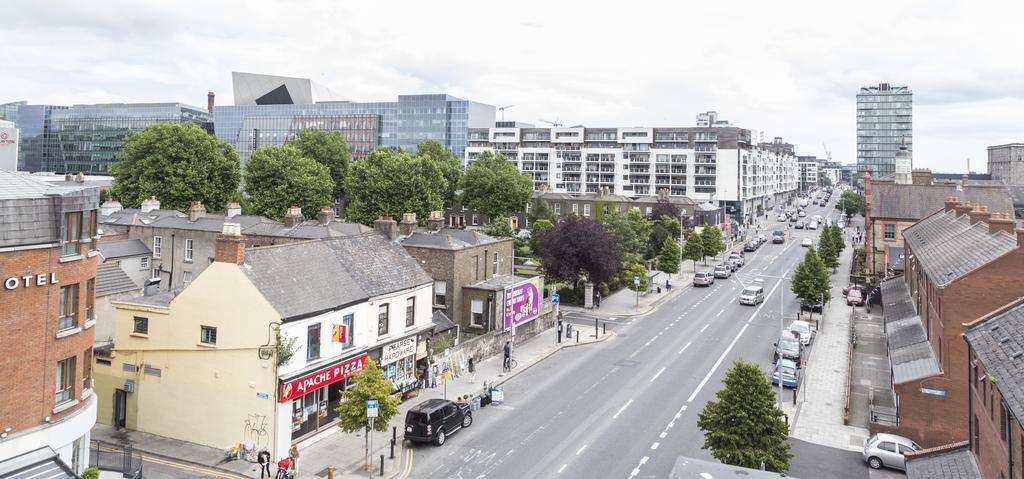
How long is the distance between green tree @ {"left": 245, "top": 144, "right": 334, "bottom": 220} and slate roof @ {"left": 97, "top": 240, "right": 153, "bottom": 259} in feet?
71.0

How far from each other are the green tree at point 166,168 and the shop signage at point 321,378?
4689 centimetres

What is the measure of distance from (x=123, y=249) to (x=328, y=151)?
46883 millimetres

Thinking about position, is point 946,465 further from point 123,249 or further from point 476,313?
point 123,249

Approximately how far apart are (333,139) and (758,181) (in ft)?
322

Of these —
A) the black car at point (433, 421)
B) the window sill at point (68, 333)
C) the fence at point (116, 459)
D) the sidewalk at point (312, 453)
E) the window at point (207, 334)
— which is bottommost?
the sidewalk at point (312, 453)

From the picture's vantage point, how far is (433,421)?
1048 inches

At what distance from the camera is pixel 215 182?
231 ft

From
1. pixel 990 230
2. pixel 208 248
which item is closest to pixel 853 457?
pixel 990 230

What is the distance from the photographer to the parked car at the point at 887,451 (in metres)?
25.2

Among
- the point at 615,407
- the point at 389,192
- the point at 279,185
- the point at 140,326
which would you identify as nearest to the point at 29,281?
the point at 140,326

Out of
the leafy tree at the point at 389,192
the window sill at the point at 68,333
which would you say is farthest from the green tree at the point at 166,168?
the window sill at the point at 68,333

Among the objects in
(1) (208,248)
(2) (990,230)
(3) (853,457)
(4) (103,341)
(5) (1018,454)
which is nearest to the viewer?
(5) (1018,454)

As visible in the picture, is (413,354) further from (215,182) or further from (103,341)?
(215,182)

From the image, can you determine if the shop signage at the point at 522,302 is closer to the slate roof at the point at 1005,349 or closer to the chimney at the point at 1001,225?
the slate roof at the point at 1005,349
